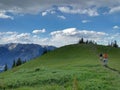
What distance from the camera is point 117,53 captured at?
110m

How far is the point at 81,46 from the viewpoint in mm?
122000


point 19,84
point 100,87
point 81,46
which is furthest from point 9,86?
point 81,46

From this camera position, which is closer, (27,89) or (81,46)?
(27,89)

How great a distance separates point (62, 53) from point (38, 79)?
75947 mm

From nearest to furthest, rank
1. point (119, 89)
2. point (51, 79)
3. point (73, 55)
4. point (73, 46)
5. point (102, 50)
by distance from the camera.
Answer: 1. point (119, 89)
2. point (51, 79)
3. point (73, 55)
4. point (102, 50)
5. point (73, 46)

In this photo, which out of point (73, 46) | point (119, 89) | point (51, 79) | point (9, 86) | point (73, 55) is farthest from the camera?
point (73, 46)

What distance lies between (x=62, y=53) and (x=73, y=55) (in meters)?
7.66

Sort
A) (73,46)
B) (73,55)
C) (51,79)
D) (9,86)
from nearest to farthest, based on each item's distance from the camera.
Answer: (9,86) → (51,79) → (73,55) → (73,46)

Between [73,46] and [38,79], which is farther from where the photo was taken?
[73,46]

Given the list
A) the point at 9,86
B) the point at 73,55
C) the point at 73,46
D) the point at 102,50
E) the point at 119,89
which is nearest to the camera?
the point at 119,89

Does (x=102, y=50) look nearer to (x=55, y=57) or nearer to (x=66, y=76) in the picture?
(x=55, y=57)

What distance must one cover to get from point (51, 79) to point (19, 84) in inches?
172

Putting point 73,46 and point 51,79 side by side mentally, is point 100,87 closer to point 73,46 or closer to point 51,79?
point 51,79

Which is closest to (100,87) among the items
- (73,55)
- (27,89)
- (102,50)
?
(27,89)
